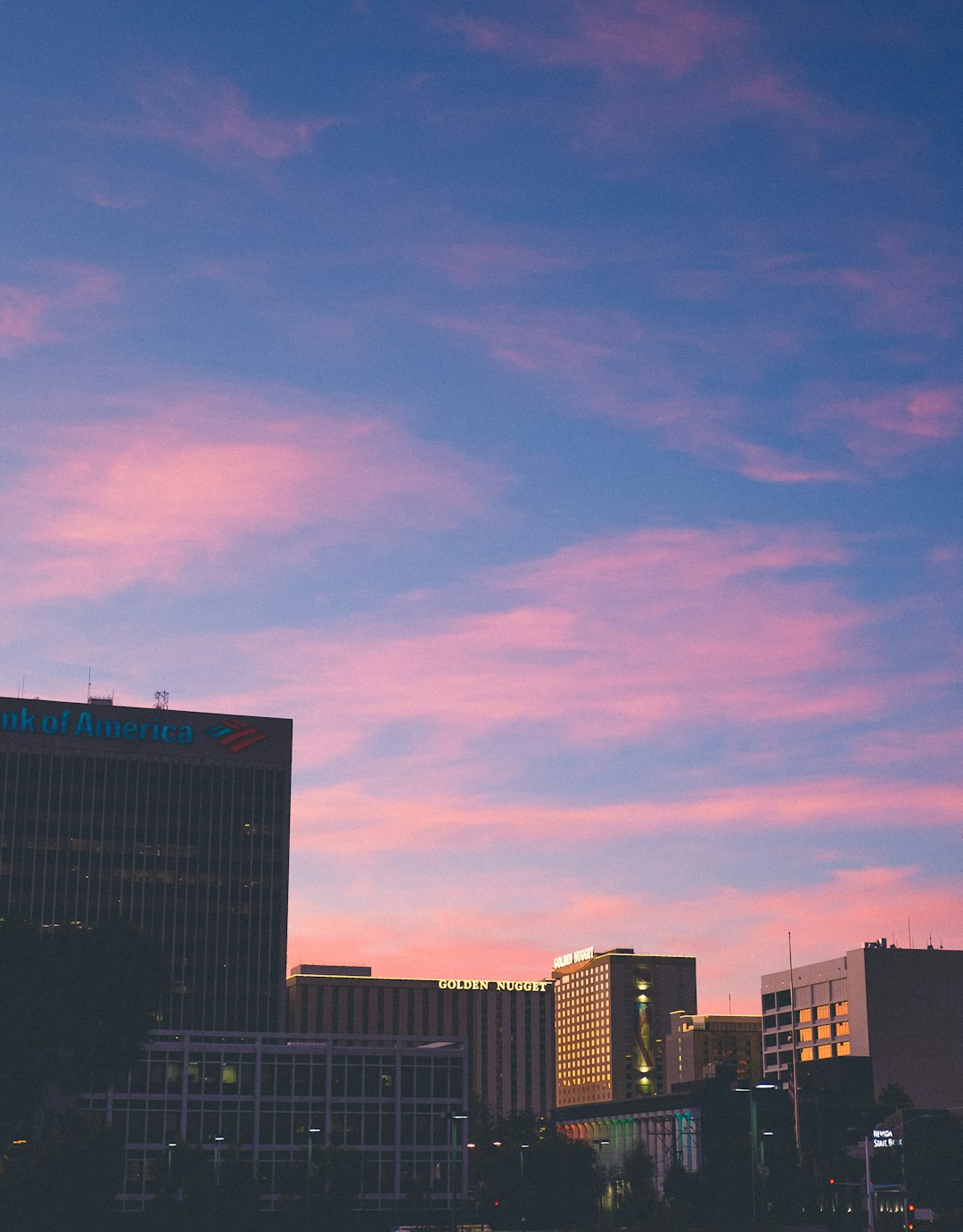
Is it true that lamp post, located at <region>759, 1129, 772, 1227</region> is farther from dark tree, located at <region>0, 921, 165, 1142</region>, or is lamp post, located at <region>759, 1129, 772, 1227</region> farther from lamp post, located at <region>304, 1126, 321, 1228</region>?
dark tree, located at <region>0, 921, 165, 1142</region>

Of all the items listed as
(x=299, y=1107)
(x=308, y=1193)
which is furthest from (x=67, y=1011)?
(x=299, y=1107)

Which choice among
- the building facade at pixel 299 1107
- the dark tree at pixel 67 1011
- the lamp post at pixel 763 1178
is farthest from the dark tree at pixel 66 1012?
the building facade at pixel 299 1107

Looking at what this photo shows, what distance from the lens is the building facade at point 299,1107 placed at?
174750 mm

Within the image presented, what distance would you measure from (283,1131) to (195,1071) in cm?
1159

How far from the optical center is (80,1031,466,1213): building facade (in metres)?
175

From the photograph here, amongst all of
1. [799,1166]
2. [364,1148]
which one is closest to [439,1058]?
[364,1148]

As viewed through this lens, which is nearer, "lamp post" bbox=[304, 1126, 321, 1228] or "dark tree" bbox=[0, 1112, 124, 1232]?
"dark tree" bbox=[0, 1112, 124, 1232]

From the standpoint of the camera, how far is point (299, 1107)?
18075cm

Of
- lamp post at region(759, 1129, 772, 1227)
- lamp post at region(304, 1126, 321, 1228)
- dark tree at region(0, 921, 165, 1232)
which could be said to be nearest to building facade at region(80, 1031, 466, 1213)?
lamp post at region(304, 1126, 321, 1228)

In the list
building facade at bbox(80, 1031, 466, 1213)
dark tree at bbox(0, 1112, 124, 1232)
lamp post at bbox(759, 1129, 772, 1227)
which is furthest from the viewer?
building facade at bbox(80, 1031, 466, 1213)

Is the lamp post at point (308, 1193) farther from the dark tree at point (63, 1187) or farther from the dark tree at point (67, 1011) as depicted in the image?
the dark tree at point (63, 1187)

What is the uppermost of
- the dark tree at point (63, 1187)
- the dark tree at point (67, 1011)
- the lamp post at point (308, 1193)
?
the dark tree at point (67, 1011)

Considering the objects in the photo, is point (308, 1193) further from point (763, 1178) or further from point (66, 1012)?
point (763, 1178)

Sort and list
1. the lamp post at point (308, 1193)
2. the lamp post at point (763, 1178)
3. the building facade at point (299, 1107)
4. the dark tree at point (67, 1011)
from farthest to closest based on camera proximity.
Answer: the building facade at point (299, 1107), the lamp post at point (308, 1193), the lamp post at point (763, 1178), the dark tree at point (67, 1011)
